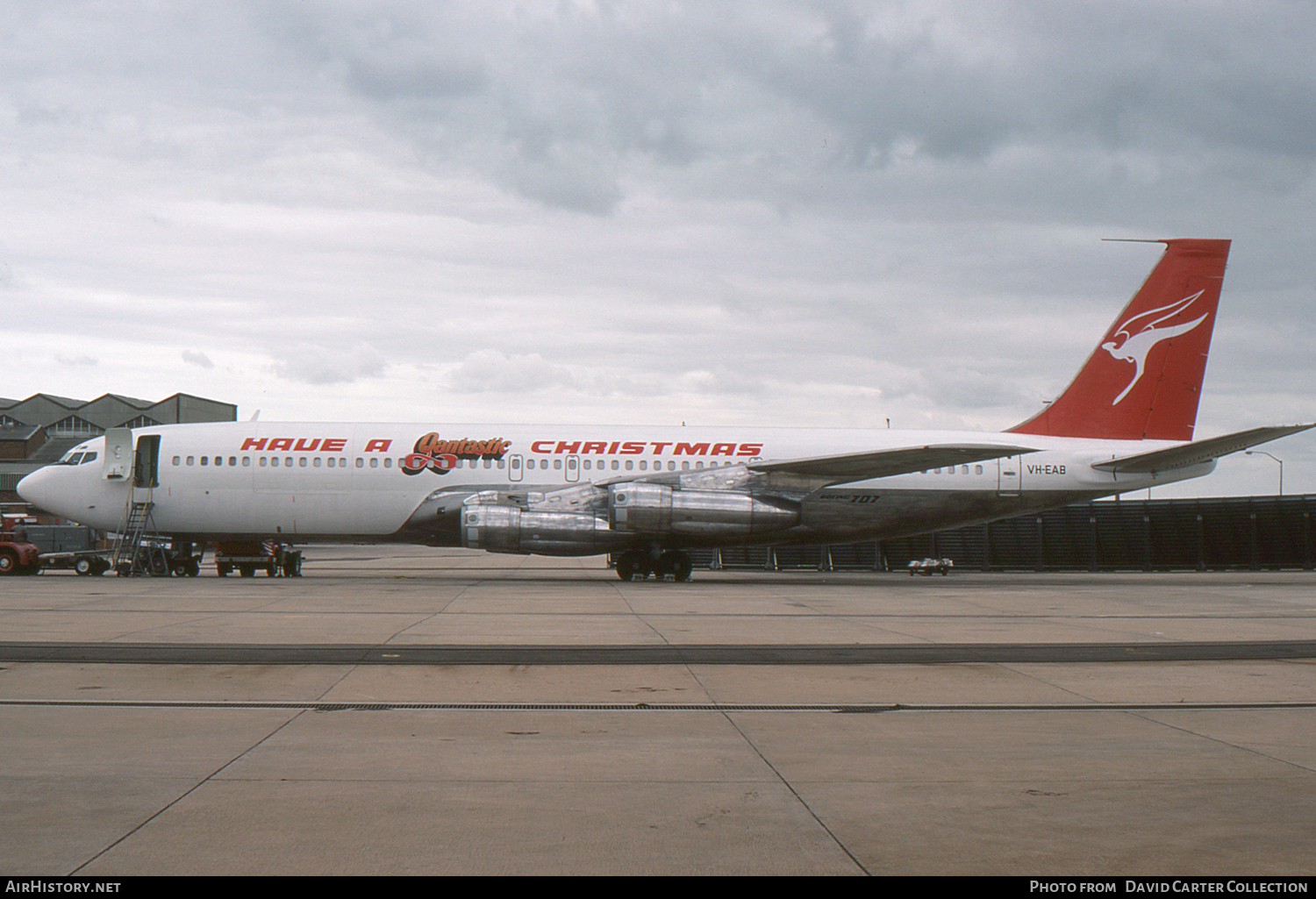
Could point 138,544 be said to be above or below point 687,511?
below

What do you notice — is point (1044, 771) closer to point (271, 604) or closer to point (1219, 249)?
point (271, 604)

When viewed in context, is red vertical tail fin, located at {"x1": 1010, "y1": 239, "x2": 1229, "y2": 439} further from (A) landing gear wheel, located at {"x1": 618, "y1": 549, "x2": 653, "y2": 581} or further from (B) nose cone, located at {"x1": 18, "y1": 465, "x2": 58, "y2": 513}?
(B) nose cone, located at {"x1": 18, "y1": 465, "x2": 58, "y2": 513}

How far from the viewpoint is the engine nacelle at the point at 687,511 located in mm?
24141

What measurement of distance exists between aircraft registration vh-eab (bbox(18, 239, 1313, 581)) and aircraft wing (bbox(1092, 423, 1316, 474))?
6cm

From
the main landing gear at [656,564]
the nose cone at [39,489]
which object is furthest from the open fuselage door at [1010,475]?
the nose cone at [39,489]

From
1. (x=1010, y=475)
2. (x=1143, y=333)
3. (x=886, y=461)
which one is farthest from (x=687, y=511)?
(x=1143, y=333)

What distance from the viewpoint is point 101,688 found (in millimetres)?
8672

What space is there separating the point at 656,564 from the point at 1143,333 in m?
14.6

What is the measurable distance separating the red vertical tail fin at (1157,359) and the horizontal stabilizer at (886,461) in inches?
120

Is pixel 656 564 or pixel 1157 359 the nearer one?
pixel 656 564

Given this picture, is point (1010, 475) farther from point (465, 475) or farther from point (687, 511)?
point (465, 475)

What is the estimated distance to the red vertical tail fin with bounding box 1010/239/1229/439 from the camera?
27188 mm

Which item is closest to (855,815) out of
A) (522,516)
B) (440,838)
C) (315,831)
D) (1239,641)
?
(440,838)

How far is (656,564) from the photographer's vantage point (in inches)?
1031
